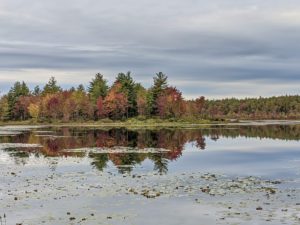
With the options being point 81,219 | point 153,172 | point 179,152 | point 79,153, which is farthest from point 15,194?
point 179,152

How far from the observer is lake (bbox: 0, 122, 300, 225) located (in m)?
24.8

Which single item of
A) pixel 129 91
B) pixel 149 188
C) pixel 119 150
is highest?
pixel 129 91

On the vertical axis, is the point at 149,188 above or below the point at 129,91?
below

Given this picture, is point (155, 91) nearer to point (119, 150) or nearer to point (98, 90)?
point (98, 90)

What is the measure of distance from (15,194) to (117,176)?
1014 cm

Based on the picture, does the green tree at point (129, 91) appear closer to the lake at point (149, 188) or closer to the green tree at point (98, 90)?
the green tree at point (98, 90)

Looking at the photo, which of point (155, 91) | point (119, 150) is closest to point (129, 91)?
point (155, 91)

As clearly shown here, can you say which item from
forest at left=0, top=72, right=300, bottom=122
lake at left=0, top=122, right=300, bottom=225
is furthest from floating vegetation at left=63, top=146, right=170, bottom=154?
forest at left=0, top=72, right=300, bottom=122

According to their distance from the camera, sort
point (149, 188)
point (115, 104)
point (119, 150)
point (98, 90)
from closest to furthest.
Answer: point (149, 188)
point (119, 150)
point (115, 104)
point (98, 90)

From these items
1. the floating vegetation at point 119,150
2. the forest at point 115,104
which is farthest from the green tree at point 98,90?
the floating vegetation at point 119,150

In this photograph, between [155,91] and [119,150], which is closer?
[119,150]

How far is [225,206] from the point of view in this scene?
2698cm

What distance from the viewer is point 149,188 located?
109 ft

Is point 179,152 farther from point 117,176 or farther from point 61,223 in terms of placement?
Result: point 61,223
